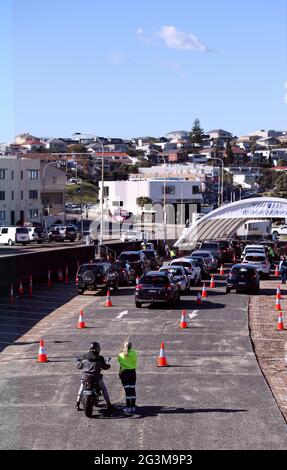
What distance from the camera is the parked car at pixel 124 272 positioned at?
133 ft

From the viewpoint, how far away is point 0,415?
15.8 metres

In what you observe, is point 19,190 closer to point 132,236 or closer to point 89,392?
point 132,236

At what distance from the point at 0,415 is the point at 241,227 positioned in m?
72.5

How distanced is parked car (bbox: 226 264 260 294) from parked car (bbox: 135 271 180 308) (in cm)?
641

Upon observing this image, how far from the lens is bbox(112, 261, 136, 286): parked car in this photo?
40.4 m

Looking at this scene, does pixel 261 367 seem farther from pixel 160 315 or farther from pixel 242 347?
pixel 160 315

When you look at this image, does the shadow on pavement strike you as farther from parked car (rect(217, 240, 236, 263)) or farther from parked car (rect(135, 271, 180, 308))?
parked car (rect(217, 240, 236, 263))

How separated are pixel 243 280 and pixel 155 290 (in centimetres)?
756

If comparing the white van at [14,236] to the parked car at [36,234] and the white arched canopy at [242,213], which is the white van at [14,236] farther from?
the white arched canopy at [242,213]

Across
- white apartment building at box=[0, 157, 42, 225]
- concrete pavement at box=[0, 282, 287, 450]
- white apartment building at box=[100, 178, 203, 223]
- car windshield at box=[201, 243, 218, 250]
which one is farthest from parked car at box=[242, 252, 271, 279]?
white apartment building at box=[100, 178, 203, 223]

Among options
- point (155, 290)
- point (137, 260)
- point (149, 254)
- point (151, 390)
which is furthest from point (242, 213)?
point (151, 390)

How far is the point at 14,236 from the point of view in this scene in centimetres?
7131
